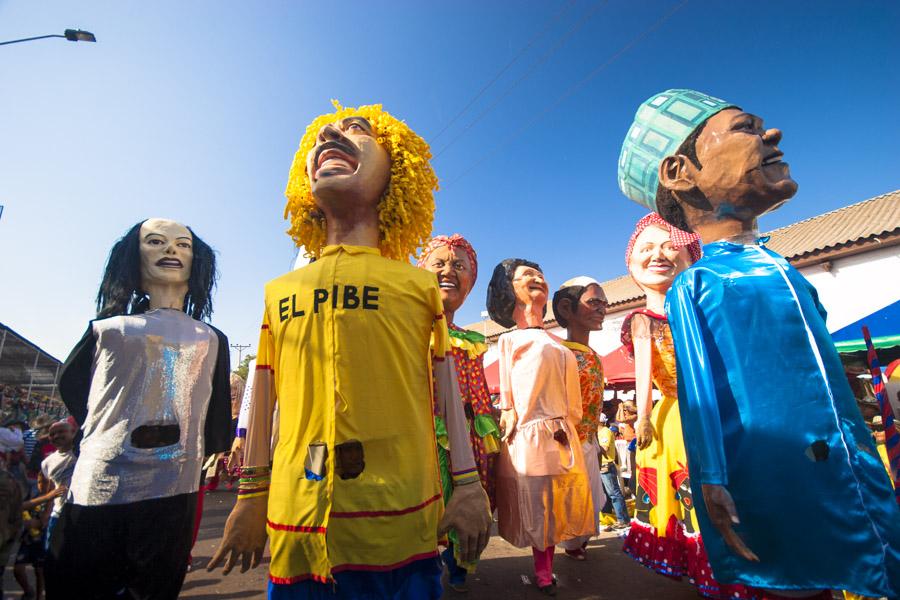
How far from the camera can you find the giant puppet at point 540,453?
329 centimetres

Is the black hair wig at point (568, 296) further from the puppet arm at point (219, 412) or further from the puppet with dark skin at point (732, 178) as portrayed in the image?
the puppet arm at point (219, 412)

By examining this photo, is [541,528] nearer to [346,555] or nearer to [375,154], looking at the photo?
[346,555]

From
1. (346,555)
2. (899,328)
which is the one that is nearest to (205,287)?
(346,555)

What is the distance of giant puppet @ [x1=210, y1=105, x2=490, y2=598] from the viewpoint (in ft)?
4.81

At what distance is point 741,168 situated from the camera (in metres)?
2.04

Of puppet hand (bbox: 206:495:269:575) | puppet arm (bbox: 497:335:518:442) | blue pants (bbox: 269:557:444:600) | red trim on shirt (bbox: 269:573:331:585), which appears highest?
puppet arm (bbox: 497:335:518:442)

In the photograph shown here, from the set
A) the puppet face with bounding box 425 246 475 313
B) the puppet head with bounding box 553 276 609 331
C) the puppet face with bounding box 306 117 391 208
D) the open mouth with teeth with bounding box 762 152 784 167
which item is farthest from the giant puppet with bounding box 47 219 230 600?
the puppet head with bounding box 553 276 609 331

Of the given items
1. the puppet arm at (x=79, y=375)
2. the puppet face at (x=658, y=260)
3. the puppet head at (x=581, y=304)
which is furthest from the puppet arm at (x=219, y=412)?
the puppet head at (x=581, y=304)

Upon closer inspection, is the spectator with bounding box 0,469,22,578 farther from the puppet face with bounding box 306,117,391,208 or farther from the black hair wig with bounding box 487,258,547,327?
the black hair wig with bounding box 487,258,547,327

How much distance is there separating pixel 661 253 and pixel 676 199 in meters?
1.25

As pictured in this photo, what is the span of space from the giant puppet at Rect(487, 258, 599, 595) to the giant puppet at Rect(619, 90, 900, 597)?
173 cm

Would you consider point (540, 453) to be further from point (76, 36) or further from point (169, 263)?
point (76, 36)

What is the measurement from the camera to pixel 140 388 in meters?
2.31

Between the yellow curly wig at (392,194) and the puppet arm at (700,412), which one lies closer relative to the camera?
the puppet arm at (700,412)
